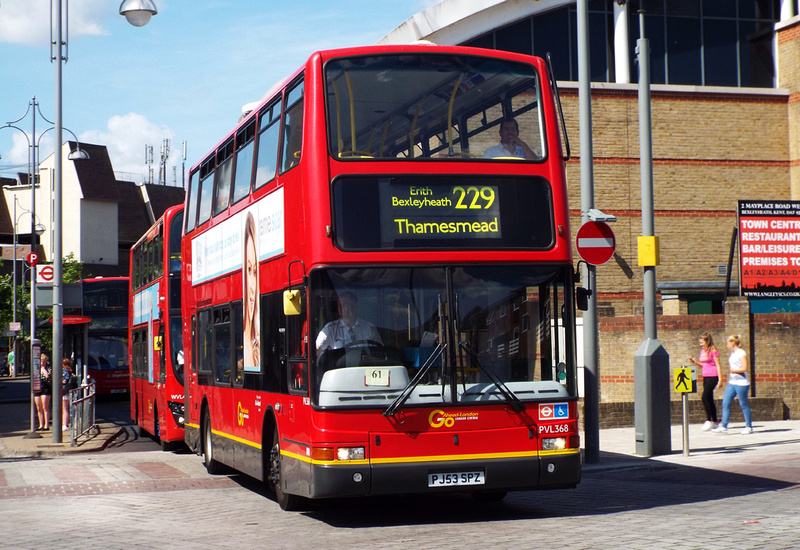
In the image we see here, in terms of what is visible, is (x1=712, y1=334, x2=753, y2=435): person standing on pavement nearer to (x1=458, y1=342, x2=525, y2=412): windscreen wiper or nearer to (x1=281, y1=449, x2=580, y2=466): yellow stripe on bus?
(x1=281, y1=449, x2=580, y2=466): yellow stripe on bus

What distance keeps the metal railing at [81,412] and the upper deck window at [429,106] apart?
12.2 meters

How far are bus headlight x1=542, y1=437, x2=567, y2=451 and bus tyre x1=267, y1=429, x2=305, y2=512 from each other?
2.54 metres

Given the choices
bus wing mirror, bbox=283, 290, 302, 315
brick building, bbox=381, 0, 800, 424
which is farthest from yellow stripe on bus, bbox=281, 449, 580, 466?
brick building, bbox=381, 0, 800, 424

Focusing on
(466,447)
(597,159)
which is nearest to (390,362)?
(466,447)

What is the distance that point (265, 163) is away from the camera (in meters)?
11.5

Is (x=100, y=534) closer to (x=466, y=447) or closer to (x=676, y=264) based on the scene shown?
(x=466, y=447)

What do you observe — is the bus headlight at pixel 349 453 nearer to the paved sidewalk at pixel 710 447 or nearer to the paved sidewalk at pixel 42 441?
the paved sidewalk at pixel 710 447

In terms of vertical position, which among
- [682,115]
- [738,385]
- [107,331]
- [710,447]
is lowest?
[710,447]

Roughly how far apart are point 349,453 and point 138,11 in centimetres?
1193

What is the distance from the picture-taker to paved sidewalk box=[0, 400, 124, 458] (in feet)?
62.4

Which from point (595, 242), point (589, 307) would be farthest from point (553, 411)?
point (589, 307)

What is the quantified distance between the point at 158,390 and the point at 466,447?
1174 cm

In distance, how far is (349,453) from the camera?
9.29 m

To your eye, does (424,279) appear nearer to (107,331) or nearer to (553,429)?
(553,429)
